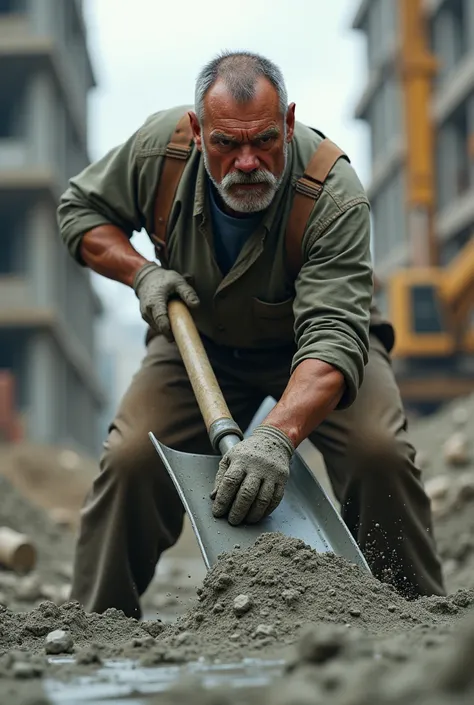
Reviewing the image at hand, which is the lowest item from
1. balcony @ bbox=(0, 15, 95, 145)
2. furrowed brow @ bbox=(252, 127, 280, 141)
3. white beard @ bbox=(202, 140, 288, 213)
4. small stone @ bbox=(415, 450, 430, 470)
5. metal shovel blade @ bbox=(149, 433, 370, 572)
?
small stone @ bbox=(415, 450, 430, 470)

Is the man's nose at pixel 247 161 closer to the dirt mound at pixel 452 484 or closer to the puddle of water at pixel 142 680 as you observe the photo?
the puddle of water at pixel 142 680

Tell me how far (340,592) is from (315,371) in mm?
729

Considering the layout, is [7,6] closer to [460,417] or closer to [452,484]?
[460,417]

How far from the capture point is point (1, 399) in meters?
19.1

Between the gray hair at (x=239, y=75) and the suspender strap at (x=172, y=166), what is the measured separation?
251 mm

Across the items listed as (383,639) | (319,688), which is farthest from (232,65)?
(319,688)

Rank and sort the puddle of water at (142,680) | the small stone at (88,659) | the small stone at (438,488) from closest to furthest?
1. the puddle of water at (142,680)
2. the small stone at (88,659)
3. the small stone at (438,488)

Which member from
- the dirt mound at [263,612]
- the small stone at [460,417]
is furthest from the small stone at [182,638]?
the small stone at [460,417]

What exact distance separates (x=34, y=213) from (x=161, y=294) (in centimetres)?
1978

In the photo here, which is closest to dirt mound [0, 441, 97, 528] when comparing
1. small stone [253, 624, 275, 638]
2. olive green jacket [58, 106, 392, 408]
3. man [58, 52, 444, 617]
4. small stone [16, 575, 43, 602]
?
small stone [16, 575, 43, 602]

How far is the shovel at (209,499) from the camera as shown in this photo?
133 inches

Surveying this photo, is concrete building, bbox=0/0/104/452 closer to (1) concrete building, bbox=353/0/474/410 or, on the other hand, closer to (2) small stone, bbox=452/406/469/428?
(1) concrete building, bbox=353/0/474/410

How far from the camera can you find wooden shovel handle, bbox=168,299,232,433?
11.9 feet

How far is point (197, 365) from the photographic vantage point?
3.75m
